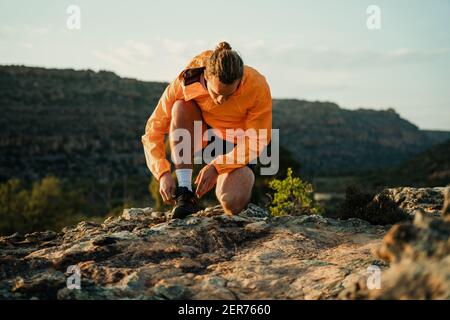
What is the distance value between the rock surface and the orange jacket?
0.60 m

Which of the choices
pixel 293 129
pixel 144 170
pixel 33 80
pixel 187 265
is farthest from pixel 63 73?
pixel 187 265

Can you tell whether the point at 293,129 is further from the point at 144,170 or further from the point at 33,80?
the point at 33,80

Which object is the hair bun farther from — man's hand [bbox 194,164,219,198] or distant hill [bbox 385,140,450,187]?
distant hill [bbox 385,140,450,187]

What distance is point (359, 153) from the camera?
7856 cm

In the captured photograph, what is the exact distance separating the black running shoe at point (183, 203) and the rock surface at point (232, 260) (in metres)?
0.09

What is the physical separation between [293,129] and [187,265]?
6857 cm

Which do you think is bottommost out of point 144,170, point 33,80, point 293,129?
point 144,170

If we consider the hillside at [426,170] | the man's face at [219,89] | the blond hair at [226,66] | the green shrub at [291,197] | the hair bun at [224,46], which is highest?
the hair bun at [224,46]

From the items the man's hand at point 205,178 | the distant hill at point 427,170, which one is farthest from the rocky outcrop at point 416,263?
the distant hill at point 427,170

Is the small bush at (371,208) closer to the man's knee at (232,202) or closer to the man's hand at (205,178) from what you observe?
the man's knee at (232,202)

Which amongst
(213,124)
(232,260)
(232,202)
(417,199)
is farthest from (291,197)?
(232,260)

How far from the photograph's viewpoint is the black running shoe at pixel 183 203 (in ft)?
13.3

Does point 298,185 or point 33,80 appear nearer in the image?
point 298,185

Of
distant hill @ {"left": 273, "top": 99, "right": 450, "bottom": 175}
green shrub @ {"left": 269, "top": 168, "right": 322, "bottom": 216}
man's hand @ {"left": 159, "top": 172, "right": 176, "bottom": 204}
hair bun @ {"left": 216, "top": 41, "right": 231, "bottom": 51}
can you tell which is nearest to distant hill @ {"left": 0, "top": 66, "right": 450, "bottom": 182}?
distant hill @ {"left": 273, "top": 99, "right": 450, "bottom": 175}
